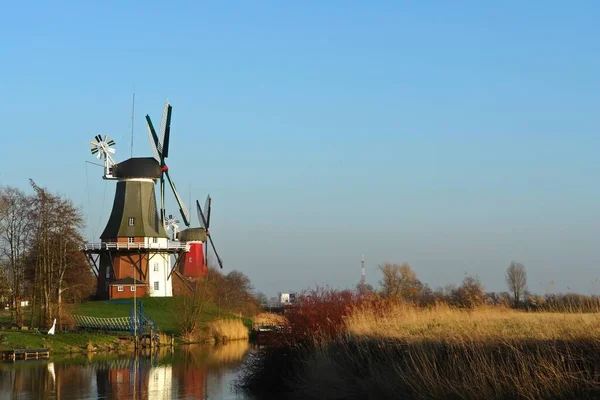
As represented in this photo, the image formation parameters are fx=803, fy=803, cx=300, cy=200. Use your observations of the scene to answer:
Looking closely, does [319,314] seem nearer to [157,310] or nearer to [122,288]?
[157,310]

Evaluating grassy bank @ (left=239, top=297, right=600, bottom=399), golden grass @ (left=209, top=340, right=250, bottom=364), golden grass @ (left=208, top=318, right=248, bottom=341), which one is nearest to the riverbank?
golden grass @ (left=208, top=318, right=248, bottom=341)

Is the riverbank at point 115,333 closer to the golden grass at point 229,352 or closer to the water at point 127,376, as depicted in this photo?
the golden grass at point 229,352

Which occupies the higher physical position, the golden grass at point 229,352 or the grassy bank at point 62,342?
the grassy bank at point 62,342

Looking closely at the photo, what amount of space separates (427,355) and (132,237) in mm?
49093

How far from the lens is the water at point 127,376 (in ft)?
79.2

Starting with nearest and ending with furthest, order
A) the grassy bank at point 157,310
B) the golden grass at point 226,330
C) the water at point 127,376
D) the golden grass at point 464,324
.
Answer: the golden grass at point 464,324
the water at point 127,376
the golden grass at point 226,330
the grassy bank at point 157,310

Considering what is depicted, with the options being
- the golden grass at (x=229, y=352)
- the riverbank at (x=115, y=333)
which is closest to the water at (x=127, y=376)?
the golden grass at (x=229, y=352)

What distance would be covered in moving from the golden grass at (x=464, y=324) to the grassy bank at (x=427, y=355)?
0.9 inches

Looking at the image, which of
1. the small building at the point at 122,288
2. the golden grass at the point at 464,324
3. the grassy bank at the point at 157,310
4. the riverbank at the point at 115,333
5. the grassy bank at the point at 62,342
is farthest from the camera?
the small building at the point at 122,288

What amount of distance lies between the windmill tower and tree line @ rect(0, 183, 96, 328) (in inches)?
489

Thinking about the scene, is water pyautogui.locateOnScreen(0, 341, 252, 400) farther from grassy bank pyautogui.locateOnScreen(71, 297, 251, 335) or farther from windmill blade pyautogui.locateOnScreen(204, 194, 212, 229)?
windmill blade pyautogui.locateOnScreen(204, 194, 212, 229)

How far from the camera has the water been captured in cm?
2415

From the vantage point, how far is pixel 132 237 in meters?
62.1

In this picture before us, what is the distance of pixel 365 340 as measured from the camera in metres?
17.9
